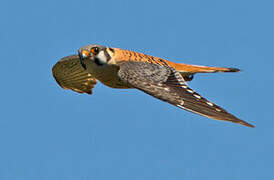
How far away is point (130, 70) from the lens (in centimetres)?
855

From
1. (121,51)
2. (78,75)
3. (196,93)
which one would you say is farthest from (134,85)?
(78,75)

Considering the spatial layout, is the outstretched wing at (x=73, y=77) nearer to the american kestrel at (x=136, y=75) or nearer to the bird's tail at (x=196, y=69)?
the american kestrel at (x=136, y=75)

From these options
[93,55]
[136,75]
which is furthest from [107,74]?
[136,75]

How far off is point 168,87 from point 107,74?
1582mm

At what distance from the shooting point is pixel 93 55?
9.07 m

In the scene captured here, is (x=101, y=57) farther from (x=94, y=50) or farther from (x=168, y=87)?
(x=168, y=87)

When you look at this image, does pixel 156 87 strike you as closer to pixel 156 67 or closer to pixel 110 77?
pixel 156 67

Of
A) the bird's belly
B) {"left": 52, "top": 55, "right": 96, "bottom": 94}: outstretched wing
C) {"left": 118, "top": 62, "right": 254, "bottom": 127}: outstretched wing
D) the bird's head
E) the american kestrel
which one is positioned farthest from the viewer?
{"left": 52, "top": 55, "right": 96, "bottom": 94}: outstretched wing

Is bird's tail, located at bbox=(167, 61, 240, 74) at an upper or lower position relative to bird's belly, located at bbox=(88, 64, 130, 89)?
upper

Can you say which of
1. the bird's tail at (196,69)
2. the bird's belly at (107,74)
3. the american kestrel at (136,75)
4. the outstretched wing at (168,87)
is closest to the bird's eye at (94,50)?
the american kestrel at (136,75)

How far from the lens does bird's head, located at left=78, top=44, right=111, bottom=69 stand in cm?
902

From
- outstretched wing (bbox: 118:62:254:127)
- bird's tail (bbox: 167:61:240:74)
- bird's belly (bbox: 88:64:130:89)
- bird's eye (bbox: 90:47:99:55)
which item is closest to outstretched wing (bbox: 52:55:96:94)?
bird's belly (bbox: 88:64:130:89)

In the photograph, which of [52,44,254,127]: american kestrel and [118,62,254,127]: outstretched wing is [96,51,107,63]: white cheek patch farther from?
[118,62,254,127]: outstretched wing

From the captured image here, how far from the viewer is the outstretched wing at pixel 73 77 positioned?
1108 centimetres
